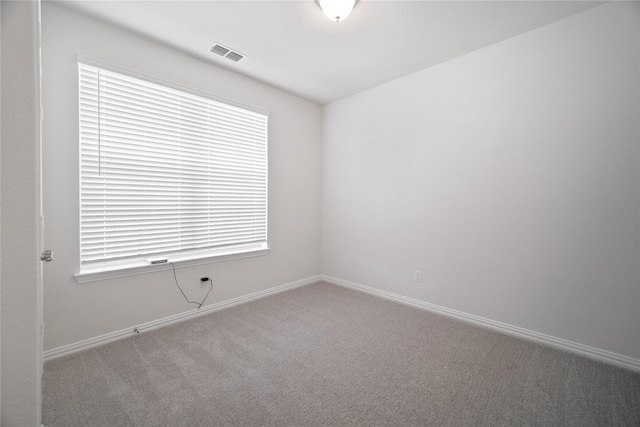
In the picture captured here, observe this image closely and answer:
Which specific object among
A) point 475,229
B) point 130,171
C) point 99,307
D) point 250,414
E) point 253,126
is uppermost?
point 253,126

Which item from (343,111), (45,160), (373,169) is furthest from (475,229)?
(45,160)

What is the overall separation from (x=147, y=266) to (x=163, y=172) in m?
0.90

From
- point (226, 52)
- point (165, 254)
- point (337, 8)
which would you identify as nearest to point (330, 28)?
point (337, 8)

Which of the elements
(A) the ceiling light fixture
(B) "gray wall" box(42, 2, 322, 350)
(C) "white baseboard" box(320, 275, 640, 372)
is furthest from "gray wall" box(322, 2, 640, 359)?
(A) the ceiling light fixture

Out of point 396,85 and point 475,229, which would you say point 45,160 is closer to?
point 396,85

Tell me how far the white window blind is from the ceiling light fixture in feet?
5.07

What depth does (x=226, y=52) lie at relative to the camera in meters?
2.63

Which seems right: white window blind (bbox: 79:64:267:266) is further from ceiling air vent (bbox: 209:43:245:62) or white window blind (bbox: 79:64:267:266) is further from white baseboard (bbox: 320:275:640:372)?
white baseboard (bbox: 320:275:640:372)

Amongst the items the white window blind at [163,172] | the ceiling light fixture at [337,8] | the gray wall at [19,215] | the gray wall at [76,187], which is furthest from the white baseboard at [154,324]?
the ceiling light fixture at [337,8]

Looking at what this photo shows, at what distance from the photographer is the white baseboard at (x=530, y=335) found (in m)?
1.98

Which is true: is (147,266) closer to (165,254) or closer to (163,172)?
(165,254)

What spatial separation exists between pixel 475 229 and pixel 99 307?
3.49 metres

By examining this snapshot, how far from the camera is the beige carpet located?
1513mm

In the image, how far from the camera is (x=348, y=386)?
1.76 m
